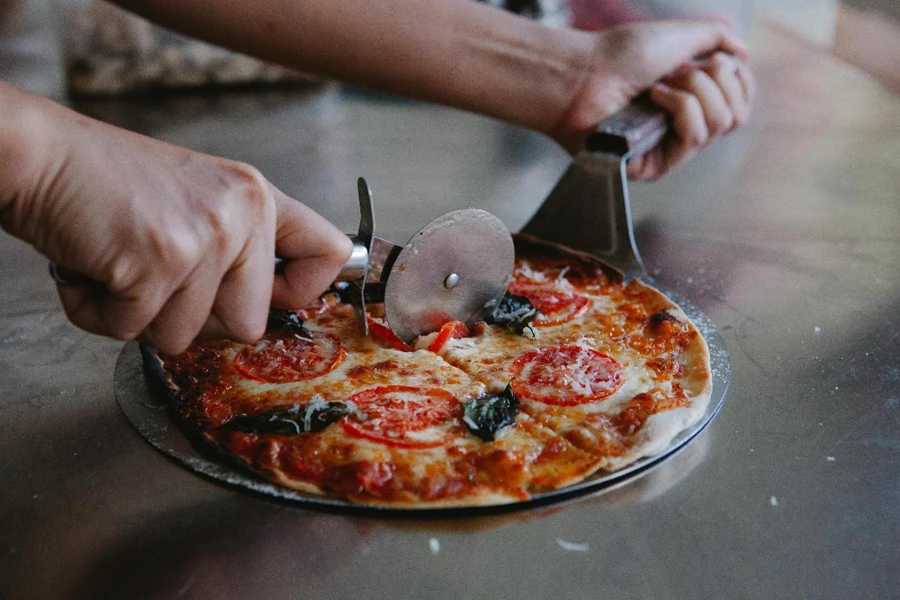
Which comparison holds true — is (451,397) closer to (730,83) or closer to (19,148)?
(19,148)

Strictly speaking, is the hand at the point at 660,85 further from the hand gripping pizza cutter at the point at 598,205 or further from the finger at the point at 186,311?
the finger at the point at 186,311

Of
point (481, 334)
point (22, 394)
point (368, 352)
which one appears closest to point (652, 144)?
point (481, 334)

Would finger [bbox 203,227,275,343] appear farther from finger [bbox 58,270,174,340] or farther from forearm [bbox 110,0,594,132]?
forearm [bbox 110,0,594,132]

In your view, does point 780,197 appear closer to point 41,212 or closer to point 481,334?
point 481,334

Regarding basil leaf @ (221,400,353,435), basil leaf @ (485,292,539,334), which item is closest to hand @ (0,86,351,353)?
basil leaf @ (221,400,353,435)

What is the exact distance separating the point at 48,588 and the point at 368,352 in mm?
666

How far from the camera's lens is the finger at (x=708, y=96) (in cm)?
239

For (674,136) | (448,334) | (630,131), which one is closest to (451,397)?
(448,334)

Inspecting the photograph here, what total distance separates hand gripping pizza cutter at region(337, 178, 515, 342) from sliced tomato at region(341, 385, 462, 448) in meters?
0.17

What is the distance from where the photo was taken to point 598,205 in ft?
6.81

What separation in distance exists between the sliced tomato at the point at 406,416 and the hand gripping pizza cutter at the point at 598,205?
2.30 feet

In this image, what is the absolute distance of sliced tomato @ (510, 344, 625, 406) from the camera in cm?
149

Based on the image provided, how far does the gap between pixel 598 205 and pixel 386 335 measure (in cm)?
66

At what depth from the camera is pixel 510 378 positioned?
154cm
